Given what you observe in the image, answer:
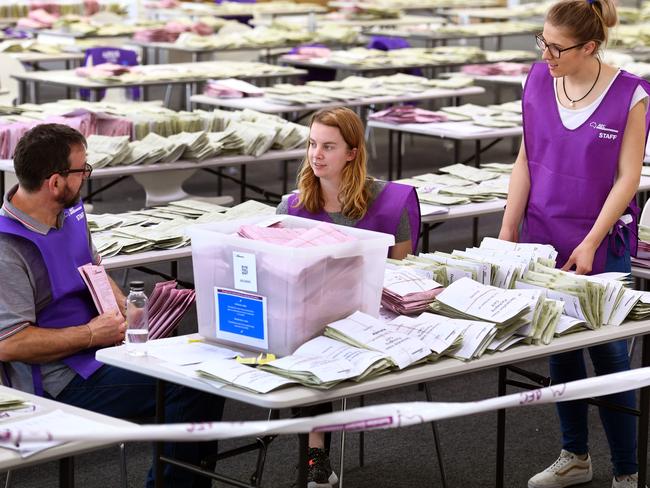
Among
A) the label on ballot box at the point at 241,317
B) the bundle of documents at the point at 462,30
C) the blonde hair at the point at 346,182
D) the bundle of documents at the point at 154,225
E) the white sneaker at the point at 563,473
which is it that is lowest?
the white sneaker at the point at 563,473

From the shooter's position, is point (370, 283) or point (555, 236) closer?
point (370, 283)

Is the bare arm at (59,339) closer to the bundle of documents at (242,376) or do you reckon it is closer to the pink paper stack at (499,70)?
the bundle of documents at (242,376)

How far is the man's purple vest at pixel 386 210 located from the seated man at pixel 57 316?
0.76 m

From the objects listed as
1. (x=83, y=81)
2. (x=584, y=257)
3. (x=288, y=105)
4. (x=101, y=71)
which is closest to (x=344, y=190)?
(x=584, y=257)

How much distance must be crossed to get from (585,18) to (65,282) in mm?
1682

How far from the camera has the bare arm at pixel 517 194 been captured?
3.67 meters

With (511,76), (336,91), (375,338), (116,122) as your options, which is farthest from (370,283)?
(511,76)

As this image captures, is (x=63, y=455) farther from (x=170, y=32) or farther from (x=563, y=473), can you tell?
(x=170, y=32)

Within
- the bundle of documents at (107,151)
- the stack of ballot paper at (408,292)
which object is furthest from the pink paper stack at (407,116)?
the stack of ballot paper at (408,292)

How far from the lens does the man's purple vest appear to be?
11.9 feet

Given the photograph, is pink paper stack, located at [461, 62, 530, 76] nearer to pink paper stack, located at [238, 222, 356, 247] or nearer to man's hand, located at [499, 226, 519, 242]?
man's hand, located at [499, 226, 519, 242]

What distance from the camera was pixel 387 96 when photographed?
784cm

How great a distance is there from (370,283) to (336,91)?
5.15 metres

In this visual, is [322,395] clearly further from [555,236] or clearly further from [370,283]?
[555,236]
